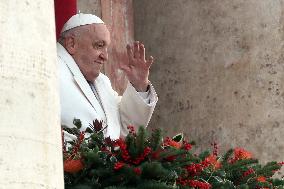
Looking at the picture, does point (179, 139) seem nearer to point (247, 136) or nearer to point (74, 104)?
point (74, 104)

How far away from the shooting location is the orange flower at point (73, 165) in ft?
18.0

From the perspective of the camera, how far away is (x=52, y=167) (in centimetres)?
413

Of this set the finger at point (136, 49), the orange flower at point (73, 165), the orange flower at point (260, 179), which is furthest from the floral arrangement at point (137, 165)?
the finger at point (136, 49)

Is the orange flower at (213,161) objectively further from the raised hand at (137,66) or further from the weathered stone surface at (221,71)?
the weathered stone surface at (221,71)

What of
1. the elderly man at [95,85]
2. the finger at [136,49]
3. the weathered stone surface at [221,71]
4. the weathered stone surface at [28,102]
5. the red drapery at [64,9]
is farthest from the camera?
the weathered stone surface at [221,71]

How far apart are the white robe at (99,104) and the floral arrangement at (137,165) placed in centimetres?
111

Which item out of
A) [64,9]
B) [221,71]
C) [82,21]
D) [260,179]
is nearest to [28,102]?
[260,179]

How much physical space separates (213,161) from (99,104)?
59.2 inches

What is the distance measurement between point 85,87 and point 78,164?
5.62 ft

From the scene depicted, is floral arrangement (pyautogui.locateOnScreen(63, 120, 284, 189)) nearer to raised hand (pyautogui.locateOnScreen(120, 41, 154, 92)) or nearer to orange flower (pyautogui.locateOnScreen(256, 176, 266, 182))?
orange flower (pyautogui.locateOnScreen(256, 176, 266, 182))

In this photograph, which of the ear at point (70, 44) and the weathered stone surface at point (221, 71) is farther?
the weathered stone surface at point (221, 71)

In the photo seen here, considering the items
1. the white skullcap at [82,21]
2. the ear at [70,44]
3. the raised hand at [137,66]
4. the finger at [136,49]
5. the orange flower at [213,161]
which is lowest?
the orange flower at [213,161]

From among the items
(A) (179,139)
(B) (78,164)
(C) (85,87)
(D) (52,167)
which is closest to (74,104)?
(C) (85,87)

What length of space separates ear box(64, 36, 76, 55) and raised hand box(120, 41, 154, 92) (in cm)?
47
